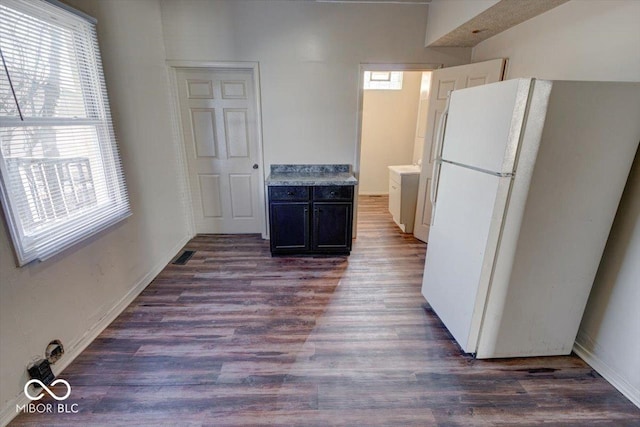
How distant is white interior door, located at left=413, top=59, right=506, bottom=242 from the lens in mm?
2893

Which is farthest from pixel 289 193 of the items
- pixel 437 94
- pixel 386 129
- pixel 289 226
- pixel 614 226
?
pixel 386 129

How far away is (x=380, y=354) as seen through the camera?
2025 mm

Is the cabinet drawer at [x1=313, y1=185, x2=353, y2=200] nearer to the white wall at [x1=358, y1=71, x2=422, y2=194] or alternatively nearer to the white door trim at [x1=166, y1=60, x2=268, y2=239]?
the white door trim at [x1=166, y1=60, x2=268, y2=239]

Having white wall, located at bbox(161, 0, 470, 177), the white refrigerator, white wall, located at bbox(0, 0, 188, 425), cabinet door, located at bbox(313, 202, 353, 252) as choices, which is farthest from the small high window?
the white refrigerator

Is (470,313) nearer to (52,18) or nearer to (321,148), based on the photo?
(321,148)

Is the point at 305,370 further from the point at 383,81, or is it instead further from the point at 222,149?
the point at 383,81

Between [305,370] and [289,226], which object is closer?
[305,370]

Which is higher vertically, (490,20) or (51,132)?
(490,20)

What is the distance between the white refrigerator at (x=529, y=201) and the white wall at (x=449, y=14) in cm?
97

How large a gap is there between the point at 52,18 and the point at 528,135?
2761 mm

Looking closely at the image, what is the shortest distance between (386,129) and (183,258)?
4097 millimetres

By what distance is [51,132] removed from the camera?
1.80 m

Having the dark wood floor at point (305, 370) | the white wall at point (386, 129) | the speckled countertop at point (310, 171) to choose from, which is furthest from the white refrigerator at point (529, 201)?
the white wall at point (386, 129)

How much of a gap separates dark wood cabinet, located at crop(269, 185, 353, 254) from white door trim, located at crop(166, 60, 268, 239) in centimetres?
61
